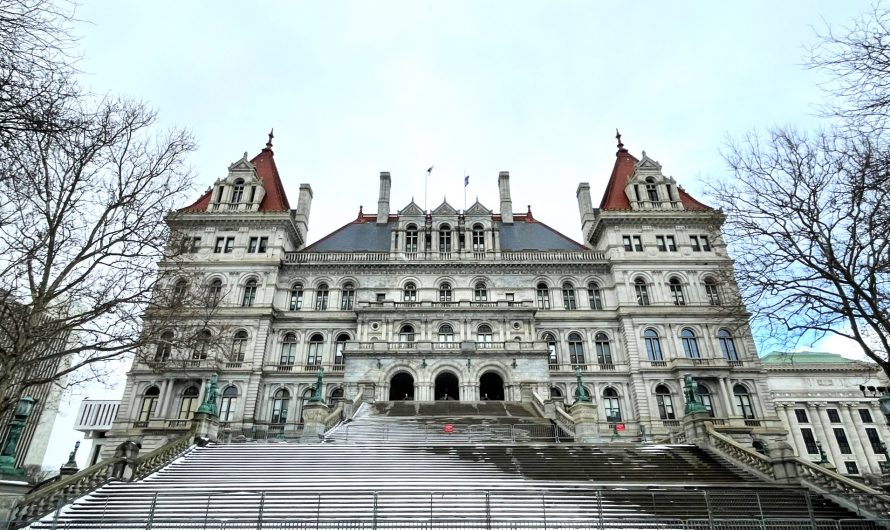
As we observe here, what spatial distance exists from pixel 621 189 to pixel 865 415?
1603 inches

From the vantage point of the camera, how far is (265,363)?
34.3 metres

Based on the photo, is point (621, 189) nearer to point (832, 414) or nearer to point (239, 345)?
point (239, 345)

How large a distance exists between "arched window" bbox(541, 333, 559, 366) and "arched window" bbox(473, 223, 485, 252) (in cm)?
860

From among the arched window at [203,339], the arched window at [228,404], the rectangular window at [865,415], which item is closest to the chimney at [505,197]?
the arched window at [228,404]

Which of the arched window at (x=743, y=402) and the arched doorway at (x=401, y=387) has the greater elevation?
the arched doorway at (x=401, y=387)

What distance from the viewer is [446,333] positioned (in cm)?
3466

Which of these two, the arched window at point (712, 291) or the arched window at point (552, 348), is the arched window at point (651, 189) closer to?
the arched window at point (712, 291)

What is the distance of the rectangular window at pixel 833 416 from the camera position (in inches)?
2194

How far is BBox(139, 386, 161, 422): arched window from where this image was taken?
3198cm

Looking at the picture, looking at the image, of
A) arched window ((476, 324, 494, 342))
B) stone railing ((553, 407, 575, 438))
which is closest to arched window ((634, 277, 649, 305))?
arched window ((476, 324, 494, 342))

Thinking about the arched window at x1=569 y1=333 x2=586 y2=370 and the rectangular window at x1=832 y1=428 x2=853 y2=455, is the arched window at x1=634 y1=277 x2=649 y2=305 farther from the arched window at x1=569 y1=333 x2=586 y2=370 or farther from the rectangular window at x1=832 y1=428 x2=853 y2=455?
the rectangular window at x1=832 y1=428 x2=853 y2=455

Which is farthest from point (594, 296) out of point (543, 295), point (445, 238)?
point (445, 238)

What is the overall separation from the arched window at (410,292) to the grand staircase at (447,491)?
656 inches

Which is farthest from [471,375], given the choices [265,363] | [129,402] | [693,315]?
[129,402]
